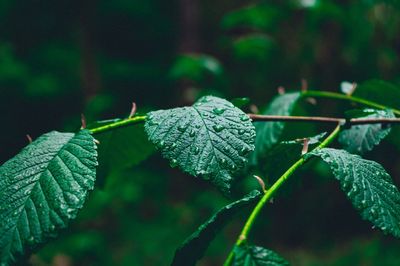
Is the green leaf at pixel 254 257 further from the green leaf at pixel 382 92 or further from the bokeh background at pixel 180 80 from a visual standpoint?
the bokeh background at pixel 180 80

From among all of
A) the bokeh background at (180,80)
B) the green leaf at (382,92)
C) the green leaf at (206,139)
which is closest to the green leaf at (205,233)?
the green leaf at (206,139)

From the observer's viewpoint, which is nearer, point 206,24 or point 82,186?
point 82,186

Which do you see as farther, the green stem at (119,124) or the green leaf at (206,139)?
the green stem at (119,124)

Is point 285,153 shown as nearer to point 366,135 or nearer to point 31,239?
point 366,135

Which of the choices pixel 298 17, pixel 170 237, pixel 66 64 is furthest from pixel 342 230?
pixel 66 64

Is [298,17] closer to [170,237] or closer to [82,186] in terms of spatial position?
[170,237]
